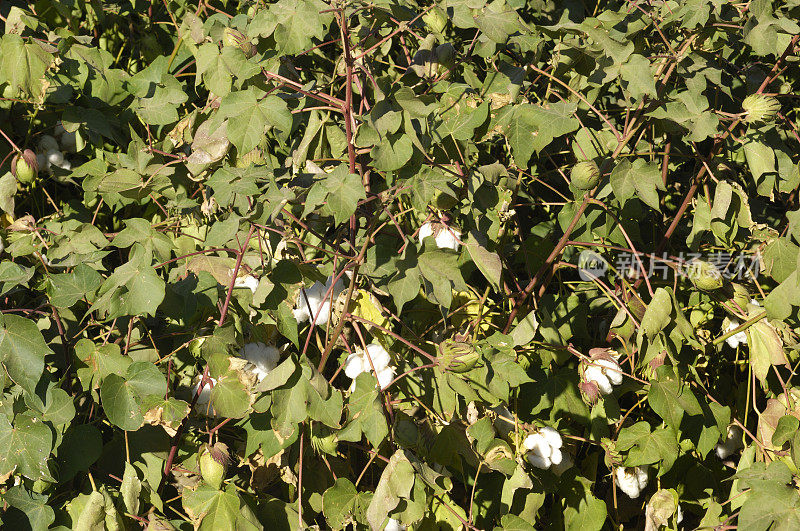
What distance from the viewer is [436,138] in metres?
1.60

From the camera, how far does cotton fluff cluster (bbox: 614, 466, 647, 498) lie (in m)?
1.92

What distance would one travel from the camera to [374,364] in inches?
63.1

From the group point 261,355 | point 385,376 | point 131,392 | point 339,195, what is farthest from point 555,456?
point 131,392

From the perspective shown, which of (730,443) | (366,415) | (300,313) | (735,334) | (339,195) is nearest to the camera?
(339,195)

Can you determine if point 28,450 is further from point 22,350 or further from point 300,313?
point 300,313

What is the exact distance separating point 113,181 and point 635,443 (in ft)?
4.41

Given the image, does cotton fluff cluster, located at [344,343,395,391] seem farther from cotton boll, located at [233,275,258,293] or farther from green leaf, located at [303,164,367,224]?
green leaf, located at [303,164,367,224]

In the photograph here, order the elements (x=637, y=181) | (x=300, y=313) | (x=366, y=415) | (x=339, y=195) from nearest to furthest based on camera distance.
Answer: (x=339, y=195)
(x=366, y=415)
(x=637, y=181)
(x=300, y=313)

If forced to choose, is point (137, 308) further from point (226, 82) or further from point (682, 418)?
point (682, 418)

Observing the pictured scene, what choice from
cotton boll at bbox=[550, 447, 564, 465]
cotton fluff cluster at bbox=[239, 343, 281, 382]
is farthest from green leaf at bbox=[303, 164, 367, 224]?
cotton boll at bbox=[550, 447, 564, 465]

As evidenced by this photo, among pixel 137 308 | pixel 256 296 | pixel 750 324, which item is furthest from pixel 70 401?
pixel 750 324

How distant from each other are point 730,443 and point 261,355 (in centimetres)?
126

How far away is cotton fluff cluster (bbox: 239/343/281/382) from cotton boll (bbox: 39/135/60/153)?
0.93 metres

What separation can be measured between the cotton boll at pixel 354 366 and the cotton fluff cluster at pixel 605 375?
0.51m
